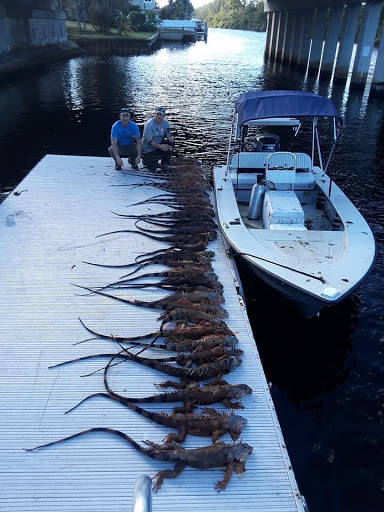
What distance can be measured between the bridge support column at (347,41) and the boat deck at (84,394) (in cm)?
3718

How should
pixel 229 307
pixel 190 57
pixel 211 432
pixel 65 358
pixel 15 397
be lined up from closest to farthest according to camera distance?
pixel 211 432 → pixel 15 397 → pixel 65 358 → pixel 229 307 → pixel 190 57

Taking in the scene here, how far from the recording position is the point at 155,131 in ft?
40.6

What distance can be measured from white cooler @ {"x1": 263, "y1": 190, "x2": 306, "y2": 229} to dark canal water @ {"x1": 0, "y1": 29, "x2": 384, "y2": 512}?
4.88 feet

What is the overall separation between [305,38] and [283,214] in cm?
5047

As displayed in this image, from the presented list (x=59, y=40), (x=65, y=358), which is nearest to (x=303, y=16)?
(x=59, y=40)

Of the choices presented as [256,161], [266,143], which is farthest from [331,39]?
[256,161]

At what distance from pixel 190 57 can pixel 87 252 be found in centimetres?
5804

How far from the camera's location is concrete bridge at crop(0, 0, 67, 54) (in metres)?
38.5

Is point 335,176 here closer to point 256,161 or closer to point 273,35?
point 256,161

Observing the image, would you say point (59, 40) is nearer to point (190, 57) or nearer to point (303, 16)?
point (190, 57)

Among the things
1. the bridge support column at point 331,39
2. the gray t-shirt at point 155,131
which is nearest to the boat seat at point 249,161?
the gray t-shirt at point 155,131

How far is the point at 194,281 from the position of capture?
7.81m

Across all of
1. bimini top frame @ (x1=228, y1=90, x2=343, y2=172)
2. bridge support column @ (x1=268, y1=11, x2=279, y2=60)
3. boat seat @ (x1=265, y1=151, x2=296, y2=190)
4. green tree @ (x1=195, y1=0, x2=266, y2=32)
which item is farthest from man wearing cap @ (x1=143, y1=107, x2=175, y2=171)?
green tree @ (x1=195, y1=0, x2=266, y2=32)

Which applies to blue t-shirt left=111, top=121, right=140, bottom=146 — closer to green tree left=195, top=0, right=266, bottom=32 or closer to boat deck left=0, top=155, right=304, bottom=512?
boat deck left=0, top=155, right=304, bottom=512
